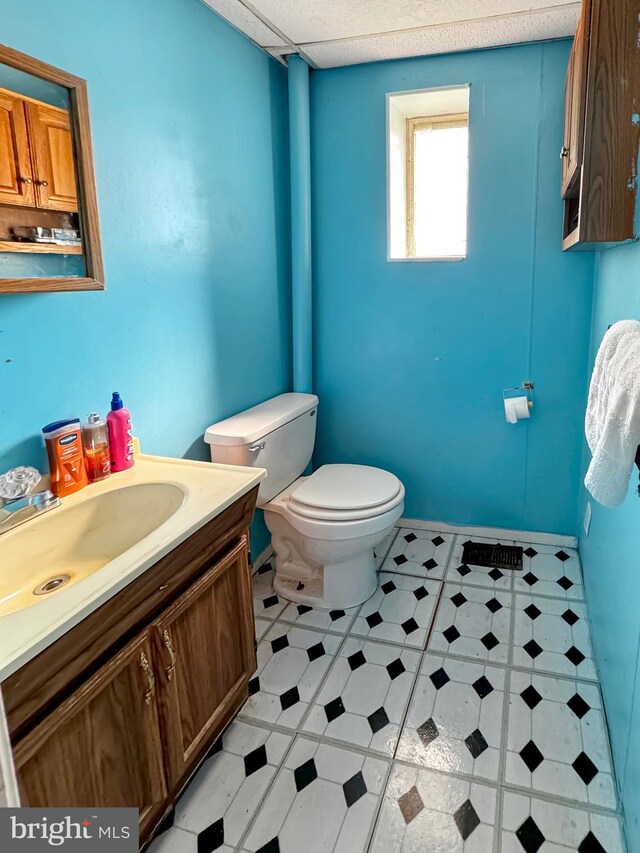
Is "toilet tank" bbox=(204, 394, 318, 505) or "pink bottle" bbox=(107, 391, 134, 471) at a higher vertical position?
"pink bottle" bbox=(107, 391, 134, 471)

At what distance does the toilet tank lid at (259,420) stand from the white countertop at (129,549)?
346 millimetres

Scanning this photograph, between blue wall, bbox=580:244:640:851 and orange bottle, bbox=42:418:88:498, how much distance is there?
4.32 feet

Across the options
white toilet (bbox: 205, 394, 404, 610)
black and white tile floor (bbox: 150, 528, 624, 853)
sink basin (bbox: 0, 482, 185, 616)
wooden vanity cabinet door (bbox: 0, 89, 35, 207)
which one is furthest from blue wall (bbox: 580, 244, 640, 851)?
wooden vanity cabinet door (bbox: 0, 89, 35, 207)

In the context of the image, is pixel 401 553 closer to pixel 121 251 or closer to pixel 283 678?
pixel 283 678

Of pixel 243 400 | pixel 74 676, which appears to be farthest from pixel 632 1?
pixel 74 676

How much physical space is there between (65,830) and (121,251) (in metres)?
1.33

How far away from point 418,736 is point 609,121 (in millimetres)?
1694

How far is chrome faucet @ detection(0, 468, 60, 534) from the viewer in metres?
1.16

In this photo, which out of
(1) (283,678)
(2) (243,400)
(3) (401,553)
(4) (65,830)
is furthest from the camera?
(3) (401,553)

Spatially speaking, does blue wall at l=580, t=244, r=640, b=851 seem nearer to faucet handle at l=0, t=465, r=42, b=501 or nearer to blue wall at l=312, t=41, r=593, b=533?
blue wall at l=312, t=41, r=593, b=533

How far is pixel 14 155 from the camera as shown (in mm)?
1150

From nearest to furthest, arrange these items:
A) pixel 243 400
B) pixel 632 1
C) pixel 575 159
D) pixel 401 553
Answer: pixel 632 1 < pixel 575 159 < pixel 243 400 < pixel 401 553

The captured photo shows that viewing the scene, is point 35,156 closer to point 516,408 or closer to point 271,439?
point 271,439

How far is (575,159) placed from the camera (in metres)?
1.45
